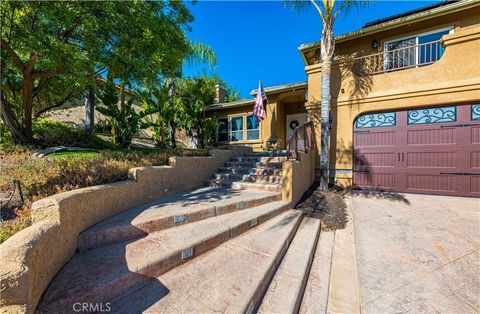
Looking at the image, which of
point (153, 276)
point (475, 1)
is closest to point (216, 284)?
point (153, 276)

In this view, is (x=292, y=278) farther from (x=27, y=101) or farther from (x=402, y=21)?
(x=402, y=21)

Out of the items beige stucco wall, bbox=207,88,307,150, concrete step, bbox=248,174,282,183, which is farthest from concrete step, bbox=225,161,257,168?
beige stucco wall, bbox=207,88,307,150

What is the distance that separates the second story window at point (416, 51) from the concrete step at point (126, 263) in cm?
942

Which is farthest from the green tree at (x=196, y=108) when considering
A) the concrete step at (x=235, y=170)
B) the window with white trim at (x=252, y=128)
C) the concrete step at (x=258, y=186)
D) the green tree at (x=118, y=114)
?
the concrete step at (x=258, y=186)

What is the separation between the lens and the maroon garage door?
20.4 feet

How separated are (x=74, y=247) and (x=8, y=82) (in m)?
9.20

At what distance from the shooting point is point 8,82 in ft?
23.9

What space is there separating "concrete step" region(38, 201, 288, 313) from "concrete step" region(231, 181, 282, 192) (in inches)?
89.3

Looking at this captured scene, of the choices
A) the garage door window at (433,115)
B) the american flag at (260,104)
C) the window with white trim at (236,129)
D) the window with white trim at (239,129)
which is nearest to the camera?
the garage door window at (433,115)

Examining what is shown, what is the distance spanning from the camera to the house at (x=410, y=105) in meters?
6.19

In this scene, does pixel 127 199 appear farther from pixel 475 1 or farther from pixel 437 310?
pixel 475 1

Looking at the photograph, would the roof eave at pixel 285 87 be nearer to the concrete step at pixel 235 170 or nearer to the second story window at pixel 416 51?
the second story window at pixel 416 51

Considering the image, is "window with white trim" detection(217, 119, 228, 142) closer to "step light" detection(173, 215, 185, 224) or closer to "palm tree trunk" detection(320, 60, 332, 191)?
"palm tree trunk" detection(320, 60, 332, 191)

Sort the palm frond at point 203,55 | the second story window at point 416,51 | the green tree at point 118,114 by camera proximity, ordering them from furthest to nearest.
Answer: the palm frond at point 203,55 < the second story window at point 416,51 < the green tree at point 118,114
